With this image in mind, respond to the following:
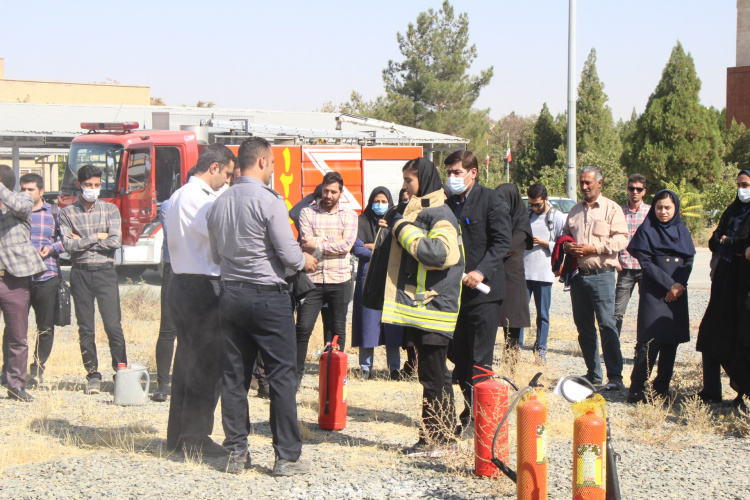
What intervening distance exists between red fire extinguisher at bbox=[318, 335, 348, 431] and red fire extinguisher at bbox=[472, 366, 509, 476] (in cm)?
144

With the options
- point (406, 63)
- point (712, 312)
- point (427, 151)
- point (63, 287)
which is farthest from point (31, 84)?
point (712, 312)

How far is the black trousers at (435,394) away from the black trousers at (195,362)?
4.53ft

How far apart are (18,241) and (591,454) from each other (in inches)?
207

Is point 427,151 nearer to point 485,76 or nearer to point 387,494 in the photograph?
point 387,494

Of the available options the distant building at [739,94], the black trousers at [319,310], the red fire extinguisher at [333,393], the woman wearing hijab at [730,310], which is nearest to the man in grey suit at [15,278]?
the black trousers at [319,310]

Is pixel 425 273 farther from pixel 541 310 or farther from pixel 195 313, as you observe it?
pixel 541 310

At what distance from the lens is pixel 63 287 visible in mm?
7828

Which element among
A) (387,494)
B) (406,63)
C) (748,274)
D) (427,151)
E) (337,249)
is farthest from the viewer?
(406,63)

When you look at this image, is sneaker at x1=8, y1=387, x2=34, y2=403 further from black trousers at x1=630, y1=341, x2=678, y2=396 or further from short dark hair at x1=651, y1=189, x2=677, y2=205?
short dark hair at x1=651, y1=189, x2=677, y2=205

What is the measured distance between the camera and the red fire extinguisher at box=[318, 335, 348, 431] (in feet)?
20.1

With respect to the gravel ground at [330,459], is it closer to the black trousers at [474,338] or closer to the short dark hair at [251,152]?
the black trousers at [474,338]

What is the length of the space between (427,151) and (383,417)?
17144 millimetres

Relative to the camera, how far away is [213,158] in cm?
565

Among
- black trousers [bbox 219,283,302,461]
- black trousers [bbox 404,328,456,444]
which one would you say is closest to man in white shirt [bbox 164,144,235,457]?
black trousers [bbox 219,283,302,461]
